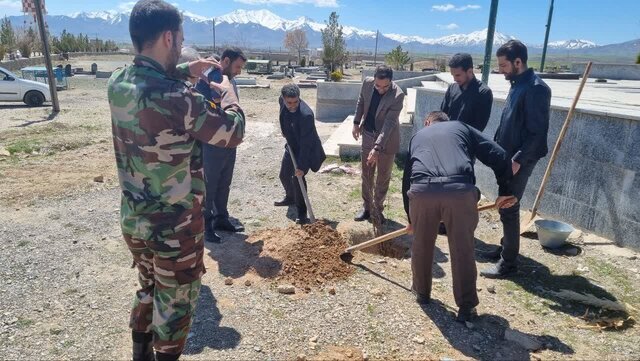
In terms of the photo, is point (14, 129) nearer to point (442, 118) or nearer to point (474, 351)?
point (442, 118)

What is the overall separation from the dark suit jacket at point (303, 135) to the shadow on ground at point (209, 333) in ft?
6.75

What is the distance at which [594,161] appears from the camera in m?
4.69

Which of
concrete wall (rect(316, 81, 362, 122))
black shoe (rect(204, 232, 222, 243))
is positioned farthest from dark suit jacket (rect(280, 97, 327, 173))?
concrete wall (rect(316, 81, 362, 122))

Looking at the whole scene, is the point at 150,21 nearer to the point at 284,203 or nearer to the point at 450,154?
the point at 450,154

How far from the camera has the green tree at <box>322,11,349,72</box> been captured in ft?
84.7

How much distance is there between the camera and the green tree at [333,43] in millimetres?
25828

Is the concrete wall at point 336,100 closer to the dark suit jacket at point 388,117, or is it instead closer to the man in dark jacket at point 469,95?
the dark suit jacket at point 388,117

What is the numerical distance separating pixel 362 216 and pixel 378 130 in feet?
3.47

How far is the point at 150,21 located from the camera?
6.59ft

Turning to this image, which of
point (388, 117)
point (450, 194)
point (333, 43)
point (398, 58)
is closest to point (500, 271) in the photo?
point (450, 194)

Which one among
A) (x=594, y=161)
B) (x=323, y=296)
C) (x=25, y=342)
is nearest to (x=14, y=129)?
(x=25, y=342)

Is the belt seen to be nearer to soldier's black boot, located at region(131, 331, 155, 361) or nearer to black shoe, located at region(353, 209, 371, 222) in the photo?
soldier's black boot, located at region(131, 331, 155, 361)

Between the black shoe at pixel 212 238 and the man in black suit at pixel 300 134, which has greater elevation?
the man in black suit at pixel 300 134

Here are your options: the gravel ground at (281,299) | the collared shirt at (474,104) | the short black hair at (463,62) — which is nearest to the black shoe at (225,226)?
the gravel ground at (281,299)
